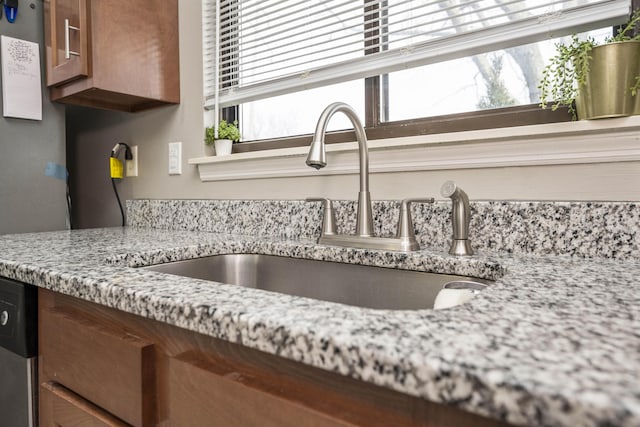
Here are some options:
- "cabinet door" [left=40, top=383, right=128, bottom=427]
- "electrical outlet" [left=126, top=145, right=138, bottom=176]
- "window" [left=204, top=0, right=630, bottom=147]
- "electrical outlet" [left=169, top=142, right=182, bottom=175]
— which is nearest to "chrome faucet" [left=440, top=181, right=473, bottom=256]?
"window" [left=204, top=0, right=630, bottom=147]

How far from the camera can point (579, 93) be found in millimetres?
792

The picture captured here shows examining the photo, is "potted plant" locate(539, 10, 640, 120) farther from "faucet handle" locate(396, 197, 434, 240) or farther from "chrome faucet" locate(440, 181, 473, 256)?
"faucet handle" locate(396, 197, 434, 240)

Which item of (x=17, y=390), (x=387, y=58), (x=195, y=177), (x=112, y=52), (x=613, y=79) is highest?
(x=112, y=52)

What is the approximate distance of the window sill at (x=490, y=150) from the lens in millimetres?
778

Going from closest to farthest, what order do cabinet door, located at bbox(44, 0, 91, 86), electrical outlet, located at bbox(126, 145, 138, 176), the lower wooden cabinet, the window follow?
the lower wooden cabinet < the window < cabinet door, located at bbox(44, 0, 91, 86) < electrical outlet, located at bbox(126, 145, 138, 176)

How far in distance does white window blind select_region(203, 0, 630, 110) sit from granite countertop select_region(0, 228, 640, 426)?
1.72ft

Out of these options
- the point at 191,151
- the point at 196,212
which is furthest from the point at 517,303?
the point at 191,151

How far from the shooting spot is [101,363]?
2.08ft

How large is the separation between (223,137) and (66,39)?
1.97 feet

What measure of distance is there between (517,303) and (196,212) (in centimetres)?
122

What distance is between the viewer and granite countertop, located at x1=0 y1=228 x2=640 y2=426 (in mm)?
281

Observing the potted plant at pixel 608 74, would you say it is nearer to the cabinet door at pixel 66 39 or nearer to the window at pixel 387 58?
the window at pixel 387 58

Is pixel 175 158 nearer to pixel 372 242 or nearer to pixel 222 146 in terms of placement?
pixel 222 146

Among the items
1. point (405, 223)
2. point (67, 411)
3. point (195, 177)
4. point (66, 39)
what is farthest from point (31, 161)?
point (405, 223)
